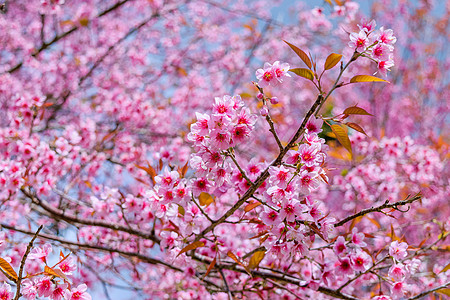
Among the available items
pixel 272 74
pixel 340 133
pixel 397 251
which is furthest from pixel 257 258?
pixel 272 74

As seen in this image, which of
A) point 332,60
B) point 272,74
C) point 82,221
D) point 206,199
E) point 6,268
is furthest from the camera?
point 82,221

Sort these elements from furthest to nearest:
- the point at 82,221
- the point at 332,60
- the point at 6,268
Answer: the point at 82,221
the point at 332,60
the point at 6,268

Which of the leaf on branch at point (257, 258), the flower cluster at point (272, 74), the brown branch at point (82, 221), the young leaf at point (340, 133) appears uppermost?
the flower cluster at point (272, 74)

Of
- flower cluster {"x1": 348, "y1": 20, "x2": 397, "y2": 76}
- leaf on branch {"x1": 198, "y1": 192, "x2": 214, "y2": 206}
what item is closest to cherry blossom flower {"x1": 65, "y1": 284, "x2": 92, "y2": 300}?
leaf on branch {"x1": 198, "y1": 192, "x2": 214, "y2": 206}

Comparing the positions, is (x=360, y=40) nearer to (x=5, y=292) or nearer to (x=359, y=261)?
(x=359, y=261)

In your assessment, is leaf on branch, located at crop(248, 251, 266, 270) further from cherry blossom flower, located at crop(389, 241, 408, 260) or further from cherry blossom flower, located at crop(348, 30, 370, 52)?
cherry blossom flower, located at crop(348, 30, 370, 52)

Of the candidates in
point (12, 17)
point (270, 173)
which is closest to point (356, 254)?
point (270, 173)

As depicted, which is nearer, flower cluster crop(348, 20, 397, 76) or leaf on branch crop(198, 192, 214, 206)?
flower cluster crop(348, 20, 397, 76)

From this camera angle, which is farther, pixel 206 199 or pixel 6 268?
pixel 206 199

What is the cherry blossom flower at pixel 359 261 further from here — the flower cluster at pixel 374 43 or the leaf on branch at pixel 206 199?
A: the flower cluster at pixel 374 43

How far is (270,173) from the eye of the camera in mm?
1509

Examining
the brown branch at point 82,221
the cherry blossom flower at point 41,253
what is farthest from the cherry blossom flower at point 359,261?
the cherry blossom flower at point 41,253

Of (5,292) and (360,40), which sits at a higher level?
(360,40)

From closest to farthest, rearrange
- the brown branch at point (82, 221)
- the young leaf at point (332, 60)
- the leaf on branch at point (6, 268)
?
the leaf on branch at point (6, 268)
the young leaf at point (332, 60)
the brown branch at point (82, 221)
